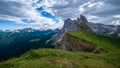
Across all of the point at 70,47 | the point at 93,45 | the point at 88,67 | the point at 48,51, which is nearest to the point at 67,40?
the point at 70,47

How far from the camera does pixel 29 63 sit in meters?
25.1

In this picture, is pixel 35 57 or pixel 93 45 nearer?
pixel 35 57

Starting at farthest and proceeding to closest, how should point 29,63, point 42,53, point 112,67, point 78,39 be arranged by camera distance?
1. point 78,39
2. point 42,53
3. point 112,67
4. point 29,63

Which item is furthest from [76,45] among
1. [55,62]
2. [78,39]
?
[55,62]

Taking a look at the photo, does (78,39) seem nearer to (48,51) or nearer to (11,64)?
(48,51)

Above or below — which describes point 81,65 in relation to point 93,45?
Result: above

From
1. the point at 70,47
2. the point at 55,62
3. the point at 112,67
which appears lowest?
the point at 70,47

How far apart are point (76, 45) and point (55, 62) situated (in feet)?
198

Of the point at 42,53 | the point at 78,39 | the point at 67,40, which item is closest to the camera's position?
the point at 42,53

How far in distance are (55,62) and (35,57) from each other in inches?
185

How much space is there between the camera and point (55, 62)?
26109mm

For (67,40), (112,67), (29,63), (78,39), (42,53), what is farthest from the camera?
(67,40)

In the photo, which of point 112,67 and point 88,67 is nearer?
point 88,67

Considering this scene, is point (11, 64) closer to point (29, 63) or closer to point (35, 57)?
point (29, 63)
